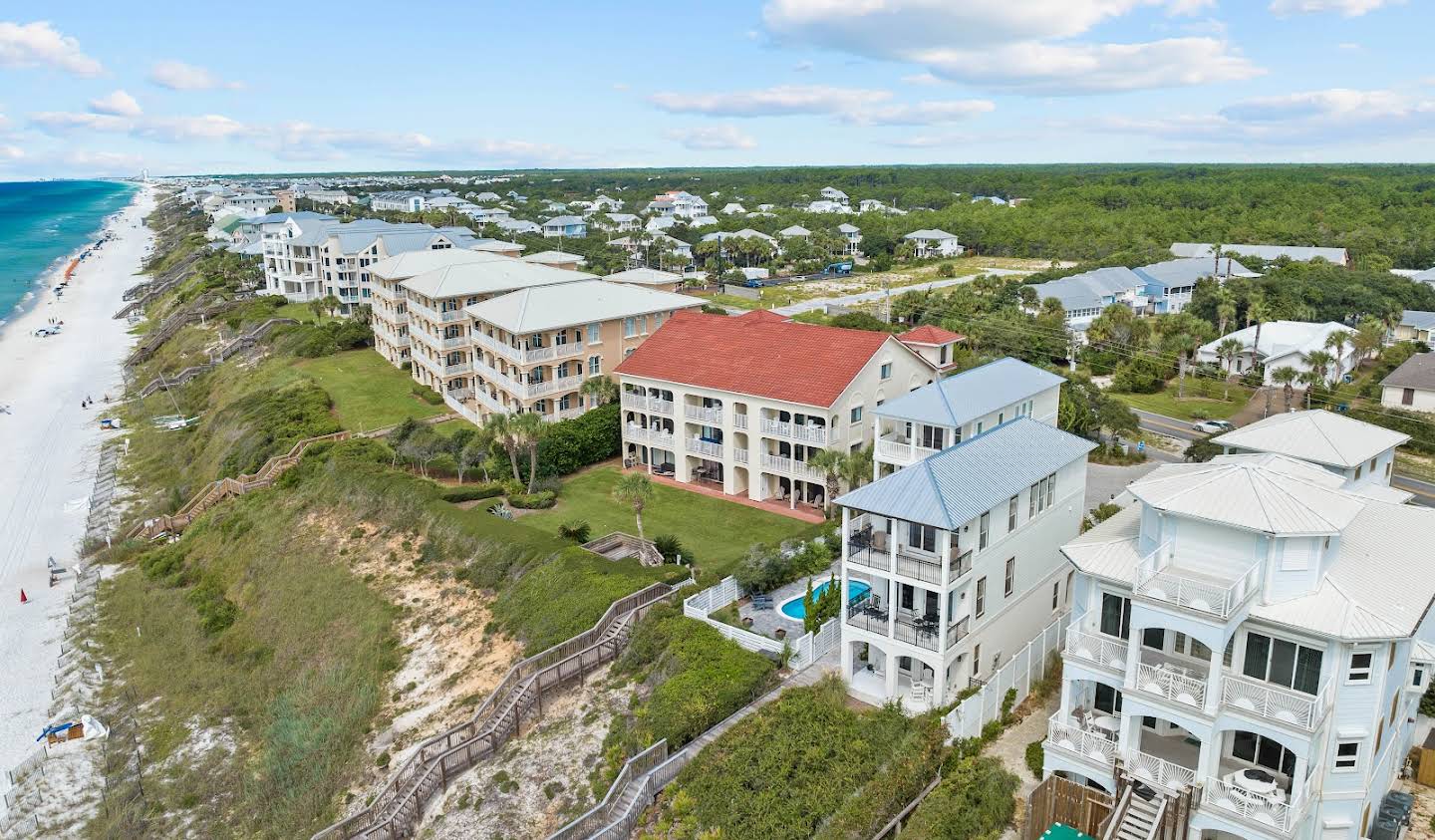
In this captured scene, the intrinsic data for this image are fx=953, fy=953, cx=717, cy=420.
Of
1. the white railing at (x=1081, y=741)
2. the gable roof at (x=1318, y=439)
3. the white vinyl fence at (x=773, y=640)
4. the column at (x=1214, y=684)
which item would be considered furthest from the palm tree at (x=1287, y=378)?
the column at (x=1214, y=684)

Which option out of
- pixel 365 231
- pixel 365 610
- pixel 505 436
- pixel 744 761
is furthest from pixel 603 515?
pixel 365 231

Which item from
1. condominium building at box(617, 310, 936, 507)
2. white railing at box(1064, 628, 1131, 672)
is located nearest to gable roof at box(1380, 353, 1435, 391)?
condominium building at box(617, 310, 936, 507)

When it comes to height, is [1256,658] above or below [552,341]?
below

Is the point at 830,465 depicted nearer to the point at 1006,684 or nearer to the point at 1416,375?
the point at 1006,684

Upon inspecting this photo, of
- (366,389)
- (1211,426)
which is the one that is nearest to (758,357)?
(1211,426)

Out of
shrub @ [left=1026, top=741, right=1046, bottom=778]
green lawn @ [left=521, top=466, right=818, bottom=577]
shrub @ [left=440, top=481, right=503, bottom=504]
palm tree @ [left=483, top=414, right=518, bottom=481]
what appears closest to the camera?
shrub @ [left=1026, top=741, right=1046, bottom=778]

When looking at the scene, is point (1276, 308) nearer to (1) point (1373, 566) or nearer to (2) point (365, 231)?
(1) point (1373, 566)

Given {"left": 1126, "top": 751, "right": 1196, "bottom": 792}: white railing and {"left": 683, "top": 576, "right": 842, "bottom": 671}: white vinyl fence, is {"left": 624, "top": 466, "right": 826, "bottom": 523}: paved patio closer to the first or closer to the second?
{"left": 683, "top": 576, "right": 842, "bottom": 671}: white vinyl fence
